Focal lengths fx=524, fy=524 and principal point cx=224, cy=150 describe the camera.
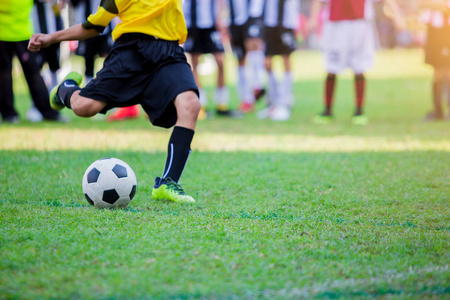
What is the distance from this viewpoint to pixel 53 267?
243cm

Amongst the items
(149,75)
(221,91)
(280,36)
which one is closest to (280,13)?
(280,36)

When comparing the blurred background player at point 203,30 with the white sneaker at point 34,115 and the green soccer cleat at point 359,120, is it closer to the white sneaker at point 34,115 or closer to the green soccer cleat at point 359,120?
the green soccer cleat at point 359,120

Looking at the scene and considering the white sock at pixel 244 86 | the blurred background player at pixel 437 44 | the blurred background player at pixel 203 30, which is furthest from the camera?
the white sock at pixel 244 86

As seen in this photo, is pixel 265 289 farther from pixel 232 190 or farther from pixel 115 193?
pixel 232 190

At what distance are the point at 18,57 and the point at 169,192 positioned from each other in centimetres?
450

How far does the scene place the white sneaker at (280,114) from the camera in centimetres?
841

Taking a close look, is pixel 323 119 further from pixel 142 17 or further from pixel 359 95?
pixel 142 17

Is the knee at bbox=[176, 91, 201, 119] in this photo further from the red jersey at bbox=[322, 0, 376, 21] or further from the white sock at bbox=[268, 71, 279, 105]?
the white sock at bbox=[268, 71, 279, 105]

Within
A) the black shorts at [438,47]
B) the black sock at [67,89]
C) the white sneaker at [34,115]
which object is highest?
the black shorts at [438,47]

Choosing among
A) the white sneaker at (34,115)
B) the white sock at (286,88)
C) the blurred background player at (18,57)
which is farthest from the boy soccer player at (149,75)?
the white sock at (286,88)

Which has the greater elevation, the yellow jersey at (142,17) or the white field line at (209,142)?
the yellow jersey at (142,17)

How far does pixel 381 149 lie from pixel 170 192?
310cm

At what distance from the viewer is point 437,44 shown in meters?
7.97

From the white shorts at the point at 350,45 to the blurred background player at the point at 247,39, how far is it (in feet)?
3.96
